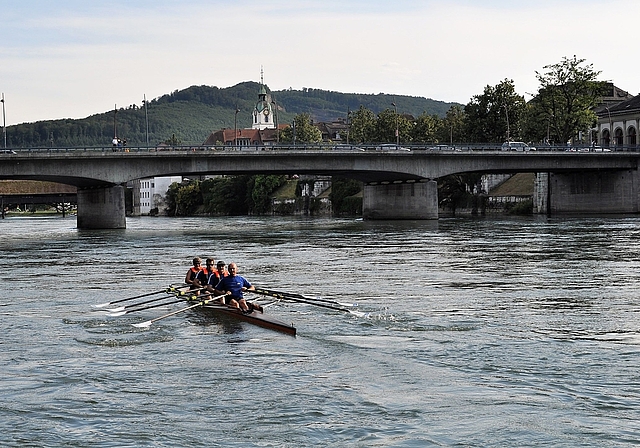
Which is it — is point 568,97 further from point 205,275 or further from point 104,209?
point 205,275

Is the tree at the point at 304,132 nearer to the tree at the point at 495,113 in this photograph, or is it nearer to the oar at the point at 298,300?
the tree at the point at 495,113

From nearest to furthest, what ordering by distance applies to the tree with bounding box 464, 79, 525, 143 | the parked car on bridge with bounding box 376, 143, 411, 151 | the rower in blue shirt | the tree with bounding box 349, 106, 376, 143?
1. the rower in blue shirt
2. the parked car on bridge with bounding box 376, 143, 411, 151
3. the tree with bounding box 464, 79, 525, 143
4. the tree with bounding box 349, 106, 376, 143

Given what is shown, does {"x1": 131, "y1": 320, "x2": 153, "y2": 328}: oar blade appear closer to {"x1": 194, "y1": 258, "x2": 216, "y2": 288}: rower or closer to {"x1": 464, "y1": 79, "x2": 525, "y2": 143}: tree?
{"x1": 194, "y1": 258, "x2": 216, "y2": 288}: rower

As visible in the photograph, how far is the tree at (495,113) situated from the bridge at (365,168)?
69.8ft

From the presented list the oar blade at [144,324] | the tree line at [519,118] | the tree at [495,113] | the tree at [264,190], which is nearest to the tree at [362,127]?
the tree line at [519,118]

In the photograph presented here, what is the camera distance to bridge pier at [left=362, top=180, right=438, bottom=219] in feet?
318

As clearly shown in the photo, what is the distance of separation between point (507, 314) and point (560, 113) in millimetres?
97451

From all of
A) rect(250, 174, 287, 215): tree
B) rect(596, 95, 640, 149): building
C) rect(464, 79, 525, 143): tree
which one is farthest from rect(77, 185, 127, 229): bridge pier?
rect(250, 174, 287, 215): tree

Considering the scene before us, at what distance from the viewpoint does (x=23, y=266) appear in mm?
44656

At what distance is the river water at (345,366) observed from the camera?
1423 cm

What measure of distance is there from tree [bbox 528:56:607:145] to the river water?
3269 inches

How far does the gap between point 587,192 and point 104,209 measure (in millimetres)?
54176

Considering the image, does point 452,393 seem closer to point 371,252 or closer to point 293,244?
point 371,252

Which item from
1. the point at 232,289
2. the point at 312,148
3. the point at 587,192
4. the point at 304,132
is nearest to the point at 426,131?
the point at 304,132
